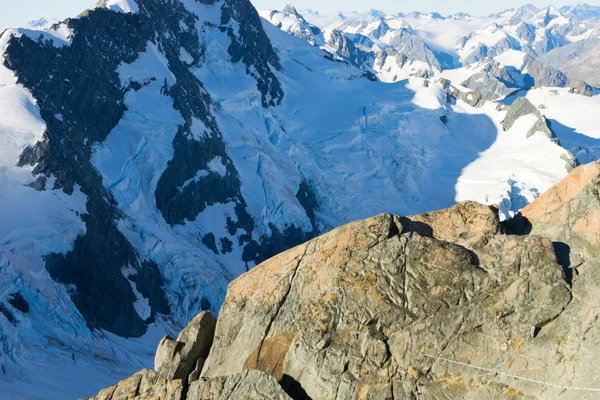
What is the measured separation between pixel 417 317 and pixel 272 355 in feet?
14.8

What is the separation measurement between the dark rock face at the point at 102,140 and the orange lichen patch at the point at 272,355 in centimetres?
5876

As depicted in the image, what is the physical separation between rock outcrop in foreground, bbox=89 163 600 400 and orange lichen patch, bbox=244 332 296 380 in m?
0.04

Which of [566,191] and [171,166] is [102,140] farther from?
[566,191]

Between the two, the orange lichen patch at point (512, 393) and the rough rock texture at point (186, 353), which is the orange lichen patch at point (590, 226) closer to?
the orange lichen patch at point (512, 393)

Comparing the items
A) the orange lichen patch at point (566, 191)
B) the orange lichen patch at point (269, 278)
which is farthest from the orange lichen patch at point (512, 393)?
the orange lichen patch at point (269, 278)

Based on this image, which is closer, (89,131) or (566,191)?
(566,191)

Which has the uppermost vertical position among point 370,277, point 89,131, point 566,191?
point 370,277

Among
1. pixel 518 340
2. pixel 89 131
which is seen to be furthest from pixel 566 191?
pixel 89 131

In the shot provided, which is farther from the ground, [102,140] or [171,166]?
[102,140]

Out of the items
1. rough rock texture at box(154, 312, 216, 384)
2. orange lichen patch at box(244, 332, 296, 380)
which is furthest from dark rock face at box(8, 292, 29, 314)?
orange lichen patch at box(244, 332, 296, 380)

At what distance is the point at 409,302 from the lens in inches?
731

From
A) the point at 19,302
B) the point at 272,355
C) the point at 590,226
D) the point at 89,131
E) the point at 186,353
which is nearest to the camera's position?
the point at 590,226

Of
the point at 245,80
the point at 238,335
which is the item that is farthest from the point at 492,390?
the point at 245,80

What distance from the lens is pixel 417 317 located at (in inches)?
716
